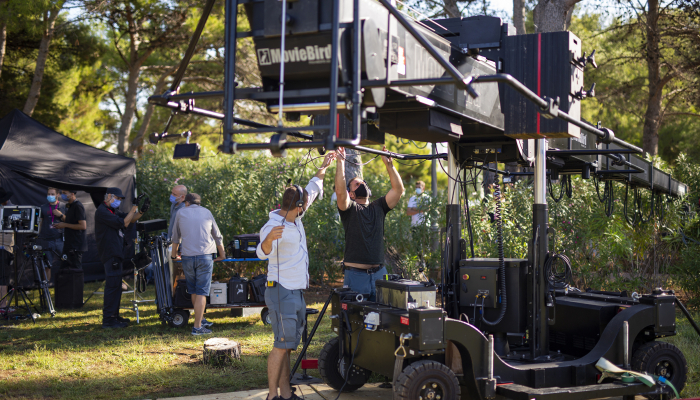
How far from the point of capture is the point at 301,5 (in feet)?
11.0

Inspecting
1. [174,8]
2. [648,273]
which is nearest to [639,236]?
[648,273]

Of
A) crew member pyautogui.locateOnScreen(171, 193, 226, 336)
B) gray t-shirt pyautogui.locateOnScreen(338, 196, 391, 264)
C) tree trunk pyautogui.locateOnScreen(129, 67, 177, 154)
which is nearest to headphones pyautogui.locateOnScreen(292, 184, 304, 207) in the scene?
gray t-shirt pyautogui.locateOnScreen(338, 196, 391, 264)

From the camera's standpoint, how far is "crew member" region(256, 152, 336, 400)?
490 cm

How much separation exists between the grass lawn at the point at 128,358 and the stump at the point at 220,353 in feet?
0.36

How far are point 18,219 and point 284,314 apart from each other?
584cm

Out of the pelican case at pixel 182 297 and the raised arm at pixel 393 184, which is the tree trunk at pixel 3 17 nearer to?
the pelican case at pixel 182 297

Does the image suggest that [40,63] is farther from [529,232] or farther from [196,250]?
[529,232]

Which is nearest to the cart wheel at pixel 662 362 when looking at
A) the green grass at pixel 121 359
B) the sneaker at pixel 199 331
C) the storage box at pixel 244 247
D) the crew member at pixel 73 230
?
the green grass at pixel 121 359

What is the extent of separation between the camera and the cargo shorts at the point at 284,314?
4.89 m

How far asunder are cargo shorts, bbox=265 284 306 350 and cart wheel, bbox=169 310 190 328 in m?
3.74

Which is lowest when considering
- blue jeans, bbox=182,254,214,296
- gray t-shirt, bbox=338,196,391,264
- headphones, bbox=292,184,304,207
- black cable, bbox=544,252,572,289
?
blue jeans, bbox=182,254,214,296

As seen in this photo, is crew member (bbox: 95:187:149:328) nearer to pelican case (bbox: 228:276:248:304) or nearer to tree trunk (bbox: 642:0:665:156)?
pelican case (bbox: 228:276:248:304)

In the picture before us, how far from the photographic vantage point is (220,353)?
6.35 meters

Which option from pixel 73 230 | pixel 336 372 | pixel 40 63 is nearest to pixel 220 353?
pixel 336 372
